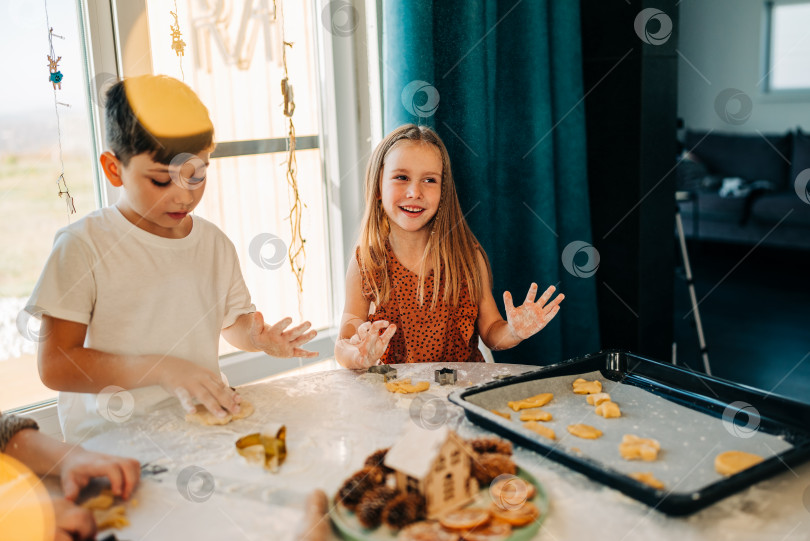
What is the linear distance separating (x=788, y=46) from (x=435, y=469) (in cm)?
632

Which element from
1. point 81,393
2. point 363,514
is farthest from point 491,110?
point 363,514

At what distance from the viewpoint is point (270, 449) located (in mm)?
1022

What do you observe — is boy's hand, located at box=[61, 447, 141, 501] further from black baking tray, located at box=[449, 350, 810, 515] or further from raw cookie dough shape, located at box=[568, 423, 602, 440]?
raw cookie dough shape, located at box=[568, 423, 602, 440]

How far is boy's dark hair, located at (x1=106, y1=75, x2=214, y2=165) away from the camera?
1.20m

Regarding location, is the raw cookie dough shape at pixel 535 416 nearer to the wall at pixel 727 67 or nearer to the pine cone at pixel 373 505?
the pine cone at pixel 373 505

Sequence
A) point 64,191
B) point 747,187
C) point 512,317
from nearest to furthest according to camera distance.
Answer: point 512,317 → point 64,191 → point 747,187

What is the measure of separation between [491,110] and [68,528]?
163 centimetres

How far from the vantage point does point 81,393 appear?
1277 millimetres

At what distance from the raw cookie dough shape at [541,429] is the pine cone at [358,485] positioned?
28 cm

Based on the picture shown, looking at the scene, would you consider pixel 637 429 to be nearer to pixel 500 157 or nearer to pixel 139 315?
pixel 139 315

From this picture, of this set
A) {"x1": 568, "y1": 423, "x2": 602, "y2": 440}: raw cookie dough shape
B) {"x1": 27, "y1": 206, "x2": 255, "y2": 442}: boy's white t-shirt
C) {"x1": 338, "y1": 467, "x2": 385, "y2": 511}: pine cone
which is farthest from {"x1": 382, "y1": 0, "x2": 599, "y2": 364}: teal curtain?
{"x1": 338, "y1": 467, "x2": 385, "y2": 511}: pine cone

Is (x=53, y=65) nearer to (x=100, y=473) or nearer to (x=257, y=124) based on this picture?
(x=257, y=124)

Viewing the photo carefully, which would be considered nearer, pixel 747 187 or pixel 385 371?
pixel 385 371

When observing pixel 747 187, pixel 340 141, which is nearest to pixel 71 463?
pixel 340 141
